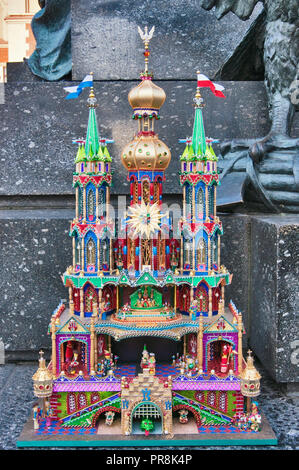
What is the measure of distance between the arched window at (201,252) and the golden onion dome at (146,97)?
54.2 inches

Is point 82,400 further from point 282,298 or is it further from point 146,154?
point 146,154

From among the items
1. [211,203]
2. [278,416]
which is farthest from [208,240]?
[278,416]

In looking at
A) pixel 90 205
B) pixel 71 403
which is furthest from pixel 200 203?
pixel 71 403

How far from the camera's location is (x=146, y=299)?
5434 mm

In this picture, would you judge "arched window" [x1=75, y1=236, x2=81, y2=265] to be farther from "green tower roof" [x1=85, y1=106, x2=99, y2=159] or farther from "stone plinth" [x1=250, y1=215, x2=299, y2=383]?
"stone plinth" [x1=250, y1=215, x2=299, y2=383]

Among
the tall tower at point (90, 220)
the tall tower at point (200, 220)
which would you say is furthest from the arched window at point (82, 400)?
the tall tower at point (200, 220)

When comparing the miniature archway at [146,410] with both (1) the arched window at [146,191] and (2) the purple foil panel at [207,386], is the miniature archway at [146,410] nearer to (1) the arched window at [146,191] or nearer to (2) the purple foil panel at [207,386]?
(2) the purple foil panel at [207,386]

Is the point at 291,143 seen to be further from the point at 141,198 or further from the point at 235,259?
the point at 141,198

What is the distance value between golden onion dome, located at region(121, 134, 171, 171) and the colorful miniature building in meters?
0.01

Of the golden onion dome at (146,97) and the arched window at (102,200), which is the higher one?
the golden onion dome at (146,97)

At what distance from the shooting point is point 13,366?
691 cm

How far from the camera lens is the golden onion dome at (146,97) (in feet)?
17.3

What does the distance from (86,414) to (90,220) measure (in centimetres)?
186

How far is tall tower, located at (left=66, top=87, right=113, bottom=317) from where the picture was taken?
530 cm
